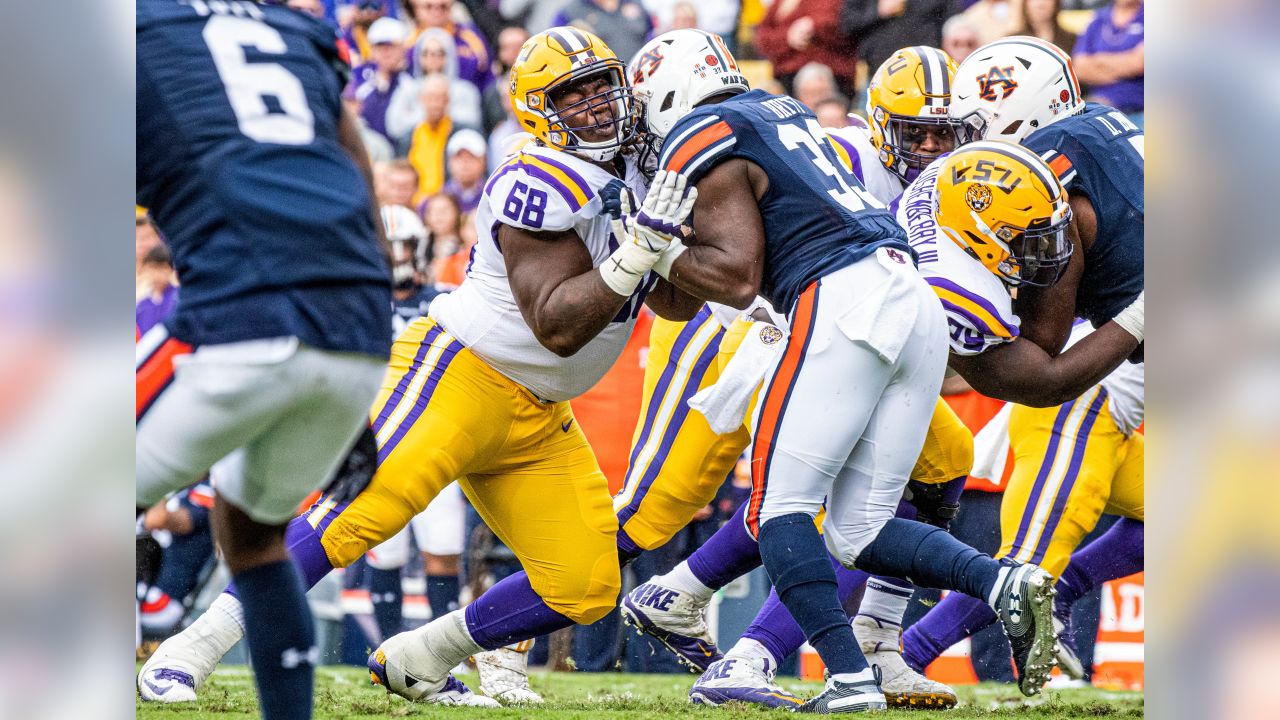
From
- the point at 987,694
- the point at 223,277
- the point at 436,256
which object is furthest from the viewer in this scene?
the point at 436,256

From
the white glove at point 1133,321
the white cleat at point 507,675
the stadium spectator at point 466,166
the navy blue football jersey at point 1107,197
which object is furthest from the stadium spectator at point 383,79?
the white glove at point 1133,321

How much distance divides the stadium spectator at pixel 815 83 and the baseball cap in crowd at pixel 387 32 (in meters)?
1.63

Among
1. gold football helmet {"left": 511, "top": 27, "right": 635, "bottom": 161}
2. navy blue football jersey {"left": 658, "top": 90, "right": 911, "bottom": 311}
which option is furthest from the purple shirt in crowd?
gold football helmet {"left": 511, "top": 27, "right": 635, "bottom": 161}

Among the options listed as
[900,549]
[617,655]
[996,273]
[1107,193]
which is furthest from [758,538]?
[617,655]

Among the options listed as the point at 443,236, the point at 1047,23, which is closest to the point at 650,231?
the point at 443,236

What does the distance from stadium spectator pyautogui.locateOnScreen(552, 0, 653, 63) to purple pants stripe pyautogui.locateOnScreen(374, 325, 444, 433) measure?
145 centimetres

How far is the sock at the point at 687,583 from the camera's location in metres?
4.13

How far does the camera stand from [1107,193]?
3.94 metres

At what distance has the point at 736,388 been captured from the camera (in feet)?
13.1

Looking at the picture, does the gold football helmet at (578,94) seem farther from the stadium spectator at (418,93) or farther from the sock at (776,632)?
the stadium spectator at (418,93)

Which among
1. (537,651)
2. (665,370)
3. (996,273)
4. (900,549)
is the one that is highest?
(996,273)

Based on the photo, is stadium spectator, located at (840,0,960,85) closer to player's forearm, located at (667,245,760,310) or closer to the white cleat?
player's forearm, located at (667,245,760,310)
